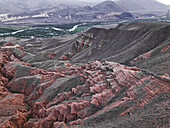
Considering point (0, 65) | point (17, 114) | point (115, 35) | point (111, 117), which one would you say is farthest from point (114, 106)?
point (0, 65)

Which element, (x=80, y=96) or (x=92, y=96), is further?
(x=80, y=96)

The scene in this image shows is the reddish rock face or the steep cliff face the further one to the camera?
the reddish rock face

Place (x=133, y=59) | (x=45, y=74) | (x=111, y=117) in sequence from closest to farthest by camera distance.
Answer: (x=111, y=117)
(x=133, y=59)
(x=45, y=74)

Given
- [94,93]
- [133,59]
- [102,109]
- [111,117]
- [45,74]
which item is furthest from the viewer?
[45,74]

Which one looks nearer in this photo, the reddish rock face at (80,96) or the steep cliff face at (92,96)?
the steep cliff face at (92,96)

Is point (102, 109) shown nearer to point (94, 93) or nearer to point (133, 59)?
point (94, 93)

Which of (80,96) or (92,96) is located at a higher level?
(92,96)

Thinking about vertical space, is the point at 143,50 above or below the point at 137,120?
above

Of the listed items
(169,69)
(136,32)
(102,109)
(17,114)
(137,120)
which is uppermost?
Result: (136,32)
